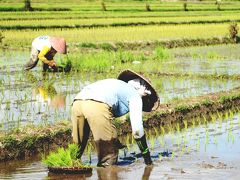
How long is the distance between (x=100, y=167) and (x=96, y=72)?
21.2 feet

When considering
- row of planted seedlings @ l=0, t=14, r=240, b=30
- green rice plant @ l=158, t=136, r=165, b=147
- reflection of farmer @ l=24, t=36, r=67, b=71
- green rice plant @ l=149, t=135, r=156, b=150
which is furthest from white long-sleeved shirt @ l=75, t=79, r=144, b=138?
row of planted seedlings @ l=0, t=14, r=240, b=30

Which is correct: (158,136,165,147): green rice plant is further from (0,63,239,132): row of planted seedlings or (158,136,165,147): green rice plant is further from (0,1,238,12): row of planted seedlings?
(0,1,238,12): row of planted seedlings

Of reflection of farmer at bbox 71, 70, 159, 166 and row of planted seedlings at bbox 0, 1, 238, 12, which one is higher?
row of planted seedlings at bbox 0, 1, 238, 12

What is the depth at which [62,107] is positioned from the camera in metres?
7.53

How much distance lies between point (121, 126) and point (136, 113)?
194cm

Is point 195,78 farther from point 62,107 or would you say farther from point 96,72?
point 62,107

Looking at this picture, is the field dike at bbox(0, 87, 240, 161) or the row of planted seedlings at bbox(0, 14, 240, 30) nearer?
the field dike at bbox(0, 87, 240, 161)

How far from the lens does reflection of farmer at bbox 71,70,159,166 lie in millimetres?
4480

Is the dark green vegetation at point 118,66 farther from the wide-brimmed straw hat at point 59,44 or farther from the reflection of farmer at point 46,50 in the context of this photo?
the wide-brimmed straw hat at point 59,44

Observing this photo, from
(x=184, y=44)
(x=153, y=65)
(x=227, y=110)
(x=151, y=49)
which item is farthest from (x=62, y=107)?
(x=184, y=44)

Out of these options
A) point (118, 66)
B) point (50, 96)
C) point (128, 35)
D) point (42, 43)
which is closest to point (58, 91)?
point (50, 96)

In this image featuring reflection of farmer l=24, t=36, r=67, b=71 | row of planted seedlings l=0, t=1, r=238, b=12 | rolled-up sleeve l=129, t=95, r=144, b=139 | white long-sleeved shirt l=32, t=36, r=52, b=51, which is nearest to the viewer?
rolled-up sleeve l=129, t=95, r=144, b=139

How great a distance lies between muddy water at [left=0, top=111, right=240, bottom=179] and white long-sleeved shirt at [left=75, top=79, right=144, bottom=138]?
1.44 ft

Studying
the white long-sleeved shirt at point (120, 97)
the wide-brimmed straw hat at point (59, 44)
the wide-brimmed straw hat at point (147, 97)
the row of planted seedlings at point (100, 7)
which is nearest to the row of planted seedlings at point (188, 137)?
the wide-brimmed straw hat at point (147, 97)
